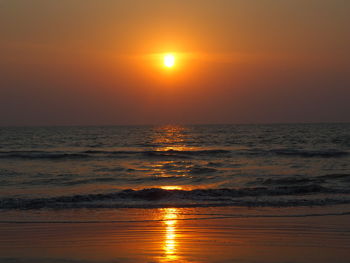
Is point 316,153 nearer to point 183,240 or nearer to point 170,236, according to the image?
point 170,236

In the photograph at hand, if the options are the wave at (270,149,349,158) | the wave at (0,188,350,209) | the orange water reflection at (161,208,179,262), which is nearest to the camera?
the orange water reflection at (161,208,179,262)

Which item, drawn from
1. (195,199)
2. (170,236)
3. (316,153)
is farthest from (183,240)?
(316,153)

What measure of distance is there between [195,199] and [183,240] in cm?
623

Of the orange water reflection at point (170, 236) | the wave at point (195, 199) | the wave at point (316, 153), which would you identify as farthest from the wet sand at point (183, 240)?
the wave at point (316, 153)

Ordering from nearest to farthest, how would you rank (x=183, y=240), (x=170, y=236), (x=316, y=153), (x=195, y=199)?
(x=183, y=240), (x=170, y=236), (x=195, y=199), (x=316, y=153)

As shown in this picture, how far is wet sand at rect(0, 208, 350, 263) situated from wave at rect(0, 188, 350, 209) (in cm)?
254

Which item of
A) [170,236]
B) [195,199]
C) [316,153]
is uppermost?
[316,153]

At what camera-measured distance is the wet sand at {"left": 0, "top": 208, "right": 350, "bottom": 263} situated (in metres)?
7.29

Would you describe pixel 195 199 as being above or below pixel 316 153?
below

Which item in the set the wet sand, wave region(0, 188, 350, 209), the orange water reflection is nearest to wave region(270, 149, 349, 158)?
wave region(0, 188, 350, 209)

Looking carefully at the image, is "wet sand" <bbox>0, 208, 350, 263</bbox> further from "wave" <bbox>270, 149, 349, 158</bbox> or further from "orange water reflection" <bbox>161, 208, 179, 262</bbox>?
"wave" <bbox>270, 149, 349, 158</bbox>

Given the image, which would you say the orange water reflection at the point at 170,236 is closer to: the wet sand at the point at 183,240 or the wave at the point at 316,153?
the wet sand at the point at 183,240

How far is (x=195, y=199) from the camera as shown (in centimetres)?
1458

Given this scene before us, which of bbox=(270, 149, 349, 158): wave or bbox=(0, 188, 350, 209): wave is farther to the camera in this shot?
bbox=(270, 149, 349, 158): wave
